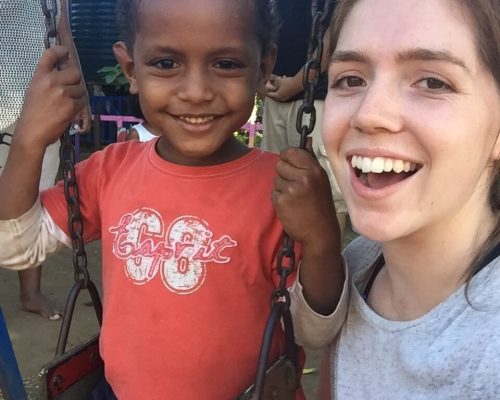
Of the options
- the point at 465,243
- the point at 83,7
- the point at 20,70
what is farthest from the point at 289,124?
the point at 83,7

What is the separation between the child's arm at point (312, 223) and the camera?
4.14ft

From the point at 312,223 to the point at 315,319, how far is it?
21 cm

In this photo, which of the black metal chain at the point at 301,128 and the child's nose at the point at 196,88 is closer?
the black metal chain at the point at 301,128

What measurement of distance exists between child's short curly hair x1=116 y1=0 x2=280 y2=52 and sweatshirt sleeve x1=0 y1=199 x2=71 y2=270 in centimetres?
48

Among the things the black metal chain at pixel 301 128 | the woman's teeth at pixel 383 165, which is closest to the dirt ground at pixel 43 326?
the black metal chain at pixel 301 128

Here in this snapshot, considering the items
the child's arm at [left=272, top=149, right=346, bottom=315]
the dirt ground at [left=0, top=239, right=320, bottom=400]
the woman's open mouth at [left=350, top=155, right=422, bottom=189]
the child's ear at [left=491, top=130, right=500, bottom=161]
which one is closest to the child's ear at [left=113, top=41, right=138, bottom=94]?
the child's arm at [left=272, top=149, right=346, bottom=315]

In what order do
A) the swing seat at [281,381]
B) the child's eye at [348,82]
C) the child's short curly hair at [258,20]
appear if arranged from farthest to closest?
the child's short curly hair at [258,20] < the swing seat at [281,381] < the child's eye at [348,82]

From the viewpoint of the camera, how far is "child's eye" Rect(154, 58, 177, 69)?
139 cm

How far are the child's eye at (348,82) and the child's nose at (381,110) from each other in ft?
0.28

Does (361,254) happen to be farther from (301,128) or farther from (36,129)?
(36,129)

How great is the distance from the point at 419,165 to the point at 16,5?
195 cm

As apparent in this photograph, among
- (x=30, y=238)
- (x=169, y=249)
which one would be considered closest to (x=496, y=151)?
(x=169, y=249)

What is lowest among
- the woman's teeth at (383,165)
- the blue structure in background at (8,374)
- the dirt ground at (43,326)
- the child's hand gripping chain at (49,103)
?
the dirt ground at (43,326)

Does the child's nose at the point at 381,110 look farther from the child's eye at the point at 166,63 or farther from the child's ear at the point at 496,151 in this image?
the child's eye at the point at 166,63
